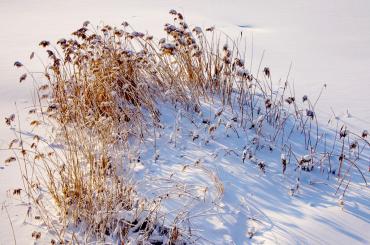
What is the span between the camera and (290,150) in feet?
8.29

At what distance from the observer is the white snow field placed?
2.03m

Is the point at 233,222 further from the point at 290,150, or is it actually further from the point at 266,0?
the point at 266,0

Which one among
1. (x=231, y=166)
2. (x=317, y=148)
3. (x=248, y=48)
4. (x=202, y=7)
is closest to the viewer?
(x=231, y=166)

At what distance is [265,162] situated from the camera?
100 inches

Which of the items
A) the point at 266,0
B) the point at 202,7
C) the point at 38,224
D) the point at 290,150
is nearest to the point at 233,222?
the point at 290,150

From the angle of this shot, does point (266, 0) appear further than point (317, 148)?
Yes

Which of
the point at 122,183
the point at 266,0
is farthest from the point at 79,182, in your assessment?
the point at 266,0

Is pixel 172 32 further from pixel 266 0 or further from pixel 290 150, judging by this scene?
pixel 266 0

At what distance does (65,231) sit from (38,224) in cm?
16

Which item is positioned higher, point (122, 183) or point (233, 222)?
point (122, 183)

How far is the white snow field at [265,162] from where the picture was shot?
203 cm

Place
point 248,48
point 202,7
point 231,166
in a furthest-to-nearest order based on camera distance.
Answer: point 202,7 < point 248,48 < point 231,166

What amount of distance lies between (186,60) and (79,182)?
1.48 m

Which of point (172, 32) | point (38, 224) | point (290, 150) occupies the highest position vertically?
point (172, 32)
